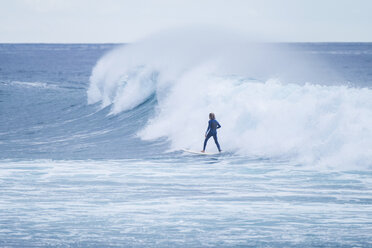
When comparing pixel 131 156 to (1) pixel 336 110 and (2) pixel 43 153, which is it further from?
(1) pixel 336 110

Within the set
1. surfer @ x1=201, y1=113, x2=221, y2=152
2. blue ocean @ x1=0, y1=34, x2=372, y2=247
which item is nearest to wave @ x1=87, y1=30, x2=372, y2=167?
blue ocean @ x1=0, y1=34, x2=372, y2=247

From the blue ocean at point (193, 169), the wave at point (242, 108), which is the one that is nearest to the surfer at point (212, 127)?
the blue ocean at point (193, 169)

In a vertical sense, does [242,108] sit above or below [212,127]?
above

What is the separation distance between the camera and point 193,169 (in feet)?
47.1

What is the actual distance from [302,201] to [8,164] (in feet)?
24.4

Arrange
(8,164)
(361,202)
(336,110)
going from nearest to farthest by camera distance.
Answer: (361,202)
(8,164)
(336,110)

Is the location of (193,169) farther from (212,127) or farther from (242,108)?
(242,108)

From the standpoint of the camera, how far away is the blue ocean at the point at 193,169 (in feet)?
31.0

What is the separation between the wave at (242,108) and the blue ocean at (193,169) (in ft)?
0.17

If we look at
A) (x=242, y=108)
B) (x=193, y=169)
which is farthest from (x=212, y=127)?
(x=242, y=108)

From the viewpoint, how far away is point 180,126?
20.8 m

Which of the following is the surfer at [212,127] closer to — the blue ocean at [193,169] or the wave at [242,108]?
the blue ocean at [193,169]

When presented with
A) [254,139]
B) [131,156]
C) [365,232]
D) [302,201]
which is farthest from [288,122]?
[365,232]

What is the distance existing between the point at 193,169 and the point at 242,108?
5.66m
